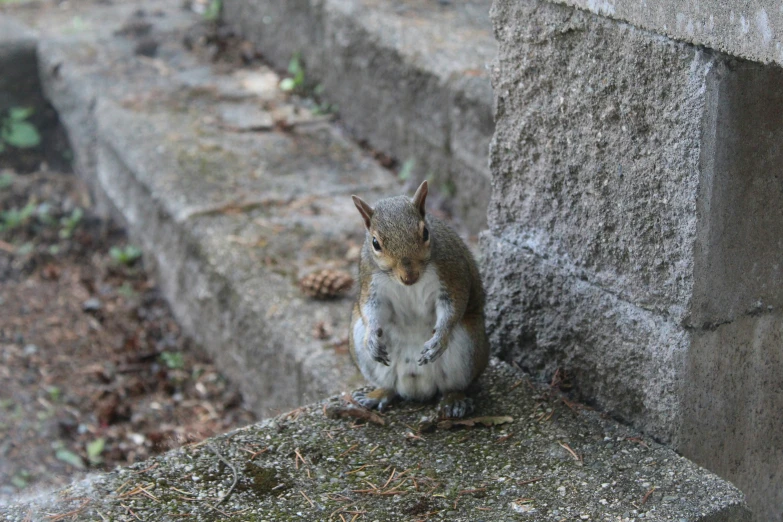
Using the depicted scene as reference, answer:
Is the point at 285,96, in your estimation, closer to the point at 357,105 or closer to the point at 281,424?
the point at 357,105

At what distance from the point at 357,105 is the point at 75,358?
6.51ft

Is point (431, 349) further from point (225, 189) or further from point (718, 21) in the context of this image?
point (225, 189)

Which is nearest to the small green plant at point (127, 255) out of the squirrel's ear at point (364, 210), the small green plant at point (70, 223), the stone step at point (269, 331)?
the stone step at point (269, 331)

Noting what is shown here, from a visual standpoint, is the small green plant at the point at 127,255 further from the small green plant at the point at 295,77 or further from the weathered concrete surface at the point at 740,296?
the weathered concrete surface at the point at 740,296

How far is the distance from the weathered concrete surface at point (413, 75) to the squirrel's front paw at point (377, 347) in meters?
1.67

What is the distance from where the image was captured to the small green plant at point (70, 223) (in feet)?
17.8

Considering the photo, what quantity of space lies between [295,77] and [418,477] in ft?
12.4

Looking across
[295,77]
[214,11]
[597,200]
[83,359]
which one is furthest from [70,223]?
[597,200]

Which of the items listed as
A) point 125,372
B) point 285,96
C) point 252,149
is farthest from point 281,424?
point 285,96

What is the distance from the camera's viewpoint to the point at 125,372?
14.1 ft

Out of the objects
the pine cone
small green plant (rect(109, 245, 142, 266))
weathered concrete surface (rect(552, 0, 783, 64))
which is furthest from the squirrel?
small green plant (rect(109, 245, 142, 266))

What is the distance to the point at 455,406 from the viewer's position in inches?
99.8

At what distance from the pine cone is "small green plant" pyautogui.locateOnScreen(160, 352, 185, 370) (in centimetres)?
96

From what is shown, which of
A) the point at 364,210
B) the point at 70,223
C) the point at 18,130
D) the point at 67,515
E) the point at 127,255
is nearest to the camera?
the point at 67,515
